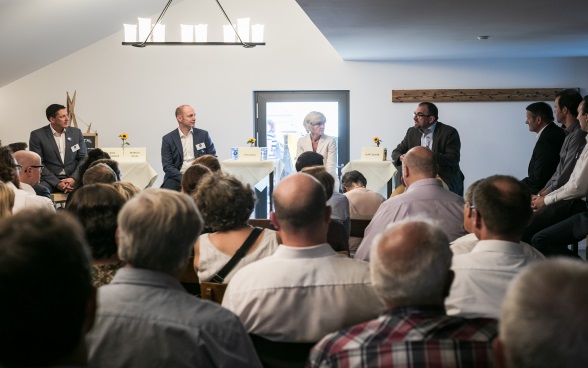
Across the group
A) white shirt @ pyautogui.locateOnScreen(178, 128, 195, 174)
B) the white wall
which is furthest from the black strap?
the white wall

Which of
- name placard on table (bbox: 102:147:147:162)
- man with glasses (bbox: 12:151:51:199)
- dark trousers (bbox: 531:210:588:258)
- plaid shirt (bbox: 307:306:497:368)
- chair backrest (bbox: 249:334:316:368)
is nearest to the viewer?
plaid shirt (bbox: 307:306:497:368)

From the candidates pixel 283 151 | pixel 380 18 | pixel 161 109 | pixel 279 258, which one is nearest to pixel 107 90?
pixel 161 109

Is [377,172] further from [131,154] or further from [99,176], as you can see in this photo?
[99,176]

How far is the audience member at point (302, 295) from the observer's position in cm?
213

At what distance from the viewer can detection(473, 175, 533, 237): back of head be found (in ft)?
8.14

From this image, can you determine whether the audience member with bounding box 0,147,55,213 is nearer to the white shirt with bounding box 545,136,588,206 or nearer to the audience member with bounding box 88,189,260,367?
the audience member with bounding box 88,189,260,367

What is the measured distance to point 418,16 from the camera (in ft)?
21.9

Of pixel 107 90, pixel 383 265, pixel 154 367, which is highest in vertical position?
pixel 107 90

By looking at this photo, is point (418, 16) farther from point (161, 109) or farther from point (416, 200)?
point (161, 109)

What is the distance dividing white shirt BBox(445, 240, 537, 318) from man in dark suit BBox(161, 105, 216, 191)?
608cm

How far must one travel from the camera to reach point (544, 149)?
5914mm

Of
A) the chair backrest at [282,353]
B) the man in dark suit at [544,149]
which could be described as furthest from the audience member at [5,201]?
the man in dark suit at [544,149]

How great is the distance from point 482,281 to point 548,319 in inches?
52.3

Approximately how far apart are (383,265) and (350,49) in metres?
7.99
